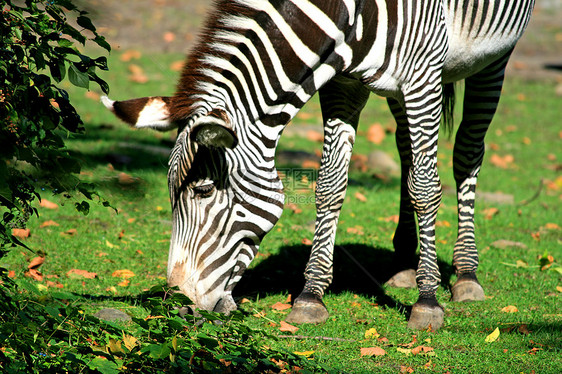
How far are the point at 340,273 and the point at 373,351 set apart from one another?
188 centimetres

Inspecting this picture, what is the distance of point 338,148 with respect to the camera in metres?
4.95

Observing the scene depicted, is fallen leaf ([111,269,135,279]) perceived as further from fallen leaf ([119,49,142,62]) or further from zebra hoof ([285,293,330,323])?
fallen leaf ([119,49,142,62])

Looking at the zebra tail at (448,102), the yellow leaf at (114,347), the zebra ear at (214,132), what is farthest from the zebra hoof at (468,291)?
the yellow leaf at (114,347)

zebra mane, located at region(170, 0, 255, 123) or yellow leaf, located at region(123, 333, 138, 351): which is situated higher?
zebra mane, located at region(170, 0, 255, 123)

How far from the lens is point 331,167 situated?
4.97 meters

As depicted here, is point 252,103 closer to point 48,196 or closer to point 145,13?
point 48,196

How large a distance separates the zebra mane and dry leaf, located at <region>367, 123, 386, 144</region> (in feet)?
25.5

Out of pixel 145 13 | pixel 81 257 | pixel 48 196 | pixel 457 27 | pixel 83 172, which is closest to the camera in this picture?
pixel 83 172

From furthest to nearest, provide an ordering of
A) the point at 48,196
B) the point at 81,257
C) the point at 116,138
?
the point at 116,138
the point at 48,196
the point at 81,257

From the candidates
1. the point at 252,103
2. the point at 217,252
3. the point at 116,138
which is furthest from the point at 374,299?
the point at 116,138

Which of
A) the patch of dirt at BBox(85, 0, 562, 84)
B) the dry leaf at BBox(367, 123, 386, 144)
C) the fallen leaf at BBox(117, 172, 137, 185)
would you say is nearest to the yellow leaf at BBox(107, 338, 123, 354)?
the fallen leaf at BBox(117, 172, 137, 185)

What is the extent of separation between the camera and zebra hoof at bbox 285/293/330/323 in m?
4.61

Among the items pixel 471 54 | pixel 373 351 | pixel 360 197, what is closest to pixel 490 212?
pixel 360 197

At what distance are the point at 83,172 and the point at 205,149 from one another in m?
0.74
